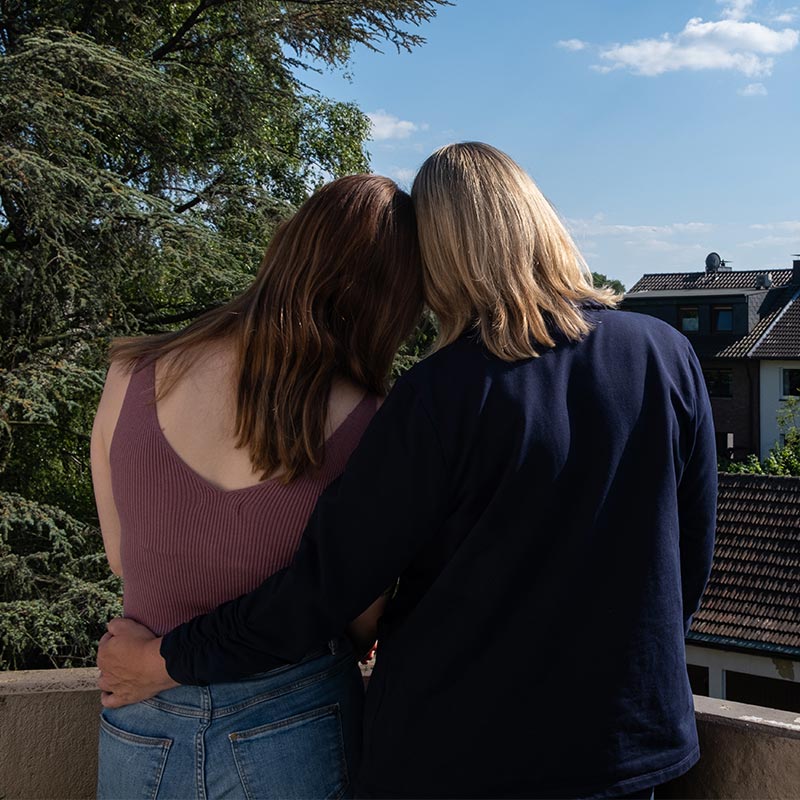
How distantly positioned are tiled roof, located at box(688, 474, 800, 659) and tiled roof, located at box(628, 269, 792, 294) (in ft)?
53.1

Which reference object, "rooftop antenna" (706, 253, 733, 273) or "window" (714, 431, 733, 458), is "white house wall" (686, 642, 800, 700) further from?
"rooftop antenna" (706, 253, 733, 273)

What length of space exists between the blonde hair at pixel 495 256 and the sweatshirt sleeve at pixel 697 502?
0.18 m

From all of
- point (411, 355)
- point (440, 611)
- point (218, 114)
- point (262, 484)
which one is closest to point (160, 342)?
point (262, 484)

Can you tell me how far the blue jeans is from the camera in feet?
3.96

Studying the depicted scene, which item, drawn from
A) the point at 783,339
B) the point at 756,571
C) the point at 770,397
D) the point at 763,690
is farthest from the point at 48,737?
the point at 783,339

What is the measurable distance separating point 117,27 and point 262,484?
877 centimetres

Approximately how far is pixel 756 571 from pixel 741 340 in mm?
16352

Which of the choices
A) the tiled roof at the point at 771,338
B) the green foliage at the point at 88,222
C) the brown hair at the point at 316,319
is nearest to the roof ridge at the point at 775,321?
the tiled roof at the point at 771,338

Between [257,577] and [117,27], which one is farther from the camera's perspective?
[117,27]

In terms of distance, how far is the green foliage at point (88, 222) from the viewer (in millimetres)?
6730

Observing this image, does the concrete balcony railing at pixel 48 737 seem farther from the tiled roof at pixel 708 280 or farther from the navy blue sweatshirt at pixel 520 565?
the tiled roof at pixel 708 280

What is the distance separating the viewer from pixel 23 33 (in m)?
7.88

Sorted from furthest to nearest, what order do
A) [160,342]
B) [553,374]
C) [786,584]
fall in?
[786,584], [160,342], [553,374]

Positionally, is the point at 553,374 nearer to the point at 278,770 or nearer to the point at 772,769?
the point at 278,770
